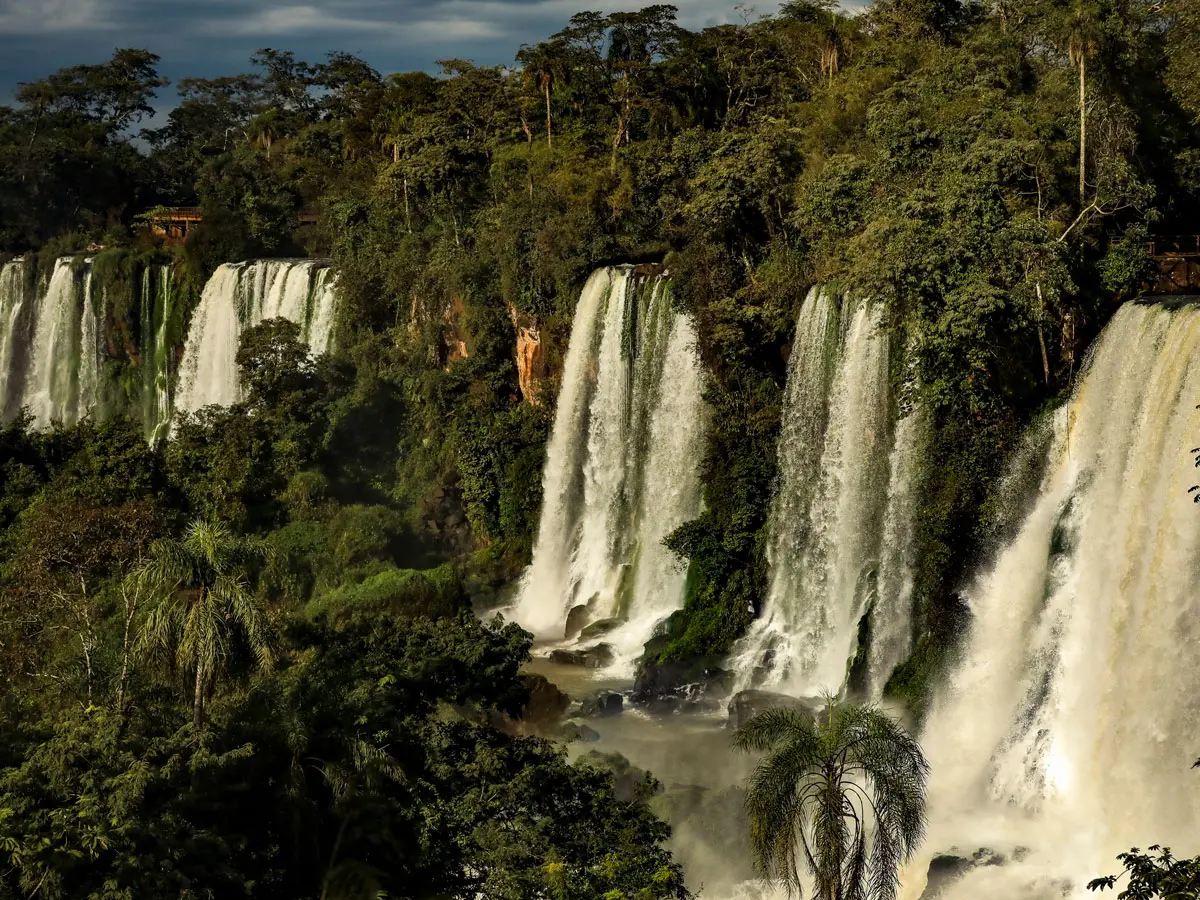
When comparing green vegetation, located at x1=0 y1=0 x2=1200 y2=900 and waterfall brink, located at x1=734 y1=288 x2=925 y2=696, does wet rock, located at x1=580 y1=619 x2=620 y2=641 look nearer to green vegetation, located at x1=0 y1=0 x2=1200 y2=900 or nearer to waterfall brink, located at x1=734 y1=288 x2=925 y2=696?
green vegetation, located at x1=0 y1=0 x2=1200 y2=900

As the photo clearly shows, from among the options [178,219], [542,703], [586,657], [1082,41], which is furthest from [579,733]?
[178,219]

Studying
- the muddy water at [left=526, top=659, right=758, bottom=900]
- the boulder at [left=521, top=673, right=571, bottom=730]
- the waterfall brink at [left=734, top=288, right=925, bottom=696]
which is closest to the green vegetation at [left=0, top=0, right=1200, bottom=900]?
the waterfall brink at [left=734, top=288, right=925, bottom=696]

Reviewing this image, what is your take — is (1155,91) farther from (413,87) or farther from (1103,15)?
(413,87)

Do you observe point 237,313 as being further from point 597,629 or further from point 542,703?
point 542,703

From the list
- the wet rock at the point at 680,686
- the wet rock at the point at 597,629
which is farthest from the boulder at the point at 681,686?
the wet rock at the point at 597,629

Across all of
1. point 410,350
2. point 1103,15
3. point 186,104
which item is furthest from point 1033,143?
point 186,104
